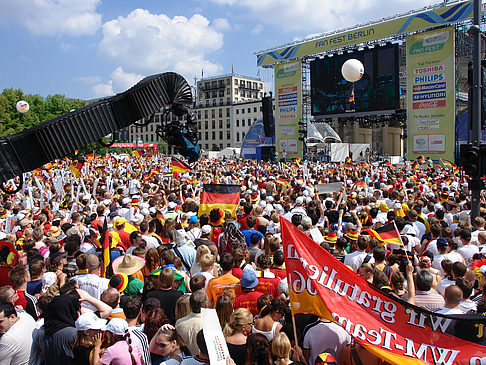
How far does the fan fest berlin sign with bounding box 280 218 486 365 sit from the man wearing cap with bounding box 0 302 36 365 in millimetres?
2437

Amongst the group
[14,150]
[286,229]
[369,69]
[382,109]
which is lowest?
[286,229]

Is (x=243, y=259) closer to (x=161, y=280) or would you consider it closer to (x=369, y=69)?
(x=161, y=280)

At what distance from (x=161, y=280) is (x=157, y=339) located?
110cm

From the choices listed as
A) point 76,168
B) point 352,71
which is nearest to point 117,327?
point 76,168

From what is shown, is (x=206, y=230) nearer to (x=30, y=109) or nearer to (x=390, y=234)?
(x=390, y=234)

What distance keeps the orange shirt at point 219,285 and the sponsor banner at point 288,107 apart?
118ft

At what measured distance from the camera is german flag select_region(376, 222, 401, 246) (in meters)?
6.21

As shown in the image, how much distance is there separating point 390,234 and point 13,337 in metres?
5.16

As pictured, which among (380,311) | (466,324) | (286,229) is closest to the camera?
(466,324)

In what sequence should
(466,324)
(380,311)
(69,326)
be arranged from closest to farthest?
(466,324)
(380,311)
(69,326)

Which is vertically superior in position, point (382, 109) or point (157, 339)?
point (382, 109)

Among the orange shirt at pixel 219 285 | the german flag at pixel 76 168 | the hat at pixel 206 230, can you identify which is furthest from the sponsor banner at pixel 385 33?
the orange shirt at pixel 219 285

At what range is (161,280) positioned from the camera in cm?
453

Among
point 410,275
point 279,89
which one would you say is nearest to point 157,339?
point 410,275
